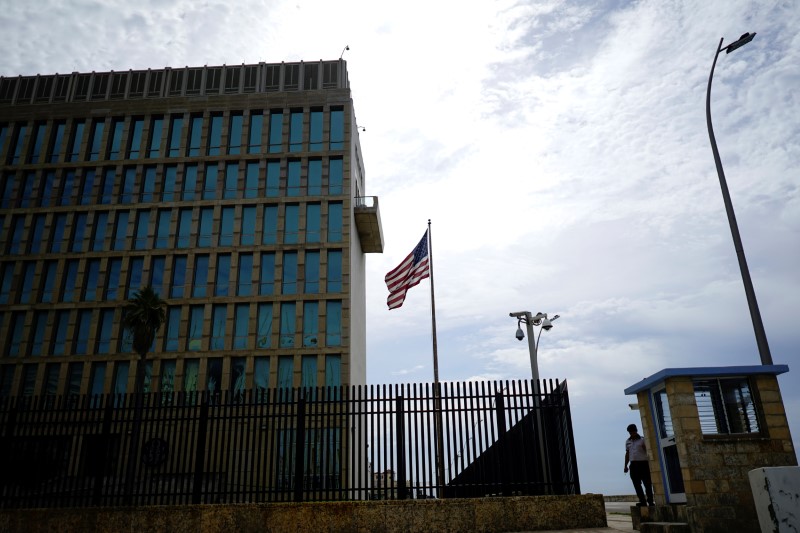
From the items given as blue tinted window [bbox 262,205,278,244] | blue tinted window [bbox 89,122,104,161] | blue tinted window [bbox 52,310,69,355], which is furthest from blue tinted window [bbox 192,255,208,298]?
blue tinted window [bbox 89,122,104,161]

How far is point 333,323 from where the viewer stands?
37.7 m

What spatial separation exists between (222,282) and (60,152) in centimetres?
1659

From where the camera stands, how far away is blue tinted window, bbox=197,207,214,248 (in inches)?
1580

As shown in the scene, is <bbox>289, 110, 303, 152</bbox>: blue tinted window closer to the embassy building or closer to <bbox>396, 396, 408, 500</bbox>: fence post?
the embassy building

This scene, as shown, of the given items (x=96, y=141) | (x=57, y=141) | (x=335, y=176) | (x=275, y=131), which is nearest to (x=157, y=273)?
(x=96, y=141)

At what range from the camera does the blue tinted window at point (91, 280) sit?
3912cm

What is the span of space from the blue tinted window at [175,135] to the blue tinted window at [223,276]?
362 inches

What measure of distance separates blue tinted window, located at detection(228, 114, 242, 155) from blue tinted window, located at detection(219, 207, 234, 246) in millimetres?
4622

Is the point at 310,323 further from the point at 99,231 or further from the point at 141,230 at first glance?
the point at 99,231

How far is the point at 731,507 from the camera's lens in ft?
26.6

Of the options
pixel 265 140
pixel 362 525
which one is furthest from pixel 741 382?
pixel 265 140

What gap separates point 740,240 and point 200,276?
34.2 metres

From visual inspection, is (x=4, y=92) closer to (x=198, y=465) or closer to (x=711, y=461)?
(x=198, y=465)

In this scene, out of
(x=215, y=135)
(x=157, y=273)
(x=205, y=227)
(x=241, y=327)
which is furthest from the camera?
(x=215, y=135)
